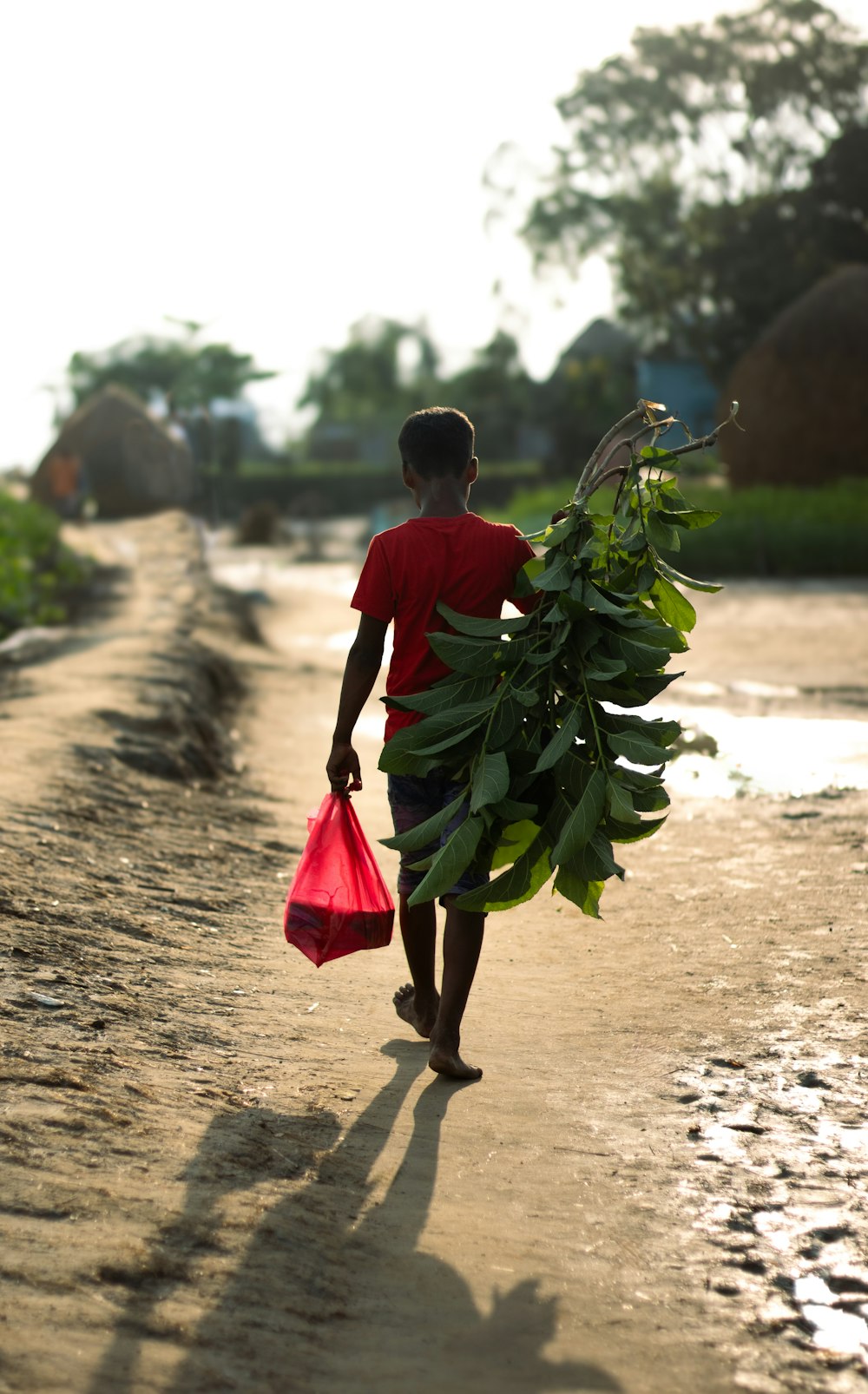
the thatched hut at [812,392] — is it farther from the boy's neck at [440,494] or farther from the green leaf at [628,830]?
the green leaf at [628,830]

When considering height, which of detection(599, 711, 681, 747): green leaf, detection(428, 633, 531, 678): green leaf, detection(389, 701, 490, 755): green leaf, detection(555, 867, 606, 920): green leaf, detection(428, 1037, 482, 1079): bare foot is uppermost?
detection(428, 633, 531, 678): green leaf

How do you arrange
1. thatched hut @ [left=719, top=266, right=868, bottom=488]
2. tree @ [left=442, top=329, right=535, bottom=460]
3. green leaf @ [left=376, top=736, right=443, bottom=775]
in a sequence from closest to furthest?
green leaf @ [left=376, top=736, right=443, bottom=775] < thatched hut @ [left=719, top=266, right=868, bottom=488] < tree @ [left=442, top=329, right=535, bottom=460]

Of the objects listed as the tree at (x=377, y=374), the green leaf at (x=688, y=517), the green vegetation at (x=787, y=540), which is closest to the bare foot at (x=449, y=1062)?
the green leaf at (x=688, y=517)

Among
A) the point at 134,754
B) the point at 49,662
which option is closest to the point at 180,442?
the point at 49,662

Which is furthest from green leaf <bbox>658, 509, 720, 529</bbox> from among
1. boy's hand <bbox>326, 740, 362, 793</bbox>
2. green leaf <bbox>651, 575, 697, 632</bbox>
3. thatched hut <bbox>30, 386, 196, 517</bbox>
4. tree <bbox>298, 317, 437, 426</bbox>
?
tree <bbox>298, 317, 437, 426</bbox>

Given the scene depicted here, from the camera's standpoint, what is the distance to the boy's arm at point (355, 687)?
12.8 feet

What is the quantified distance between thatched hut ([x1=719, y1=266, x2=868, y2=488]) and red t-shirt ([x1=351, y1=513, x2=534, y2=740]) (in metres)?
23.4

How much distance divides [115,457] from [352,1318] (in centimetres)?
3105

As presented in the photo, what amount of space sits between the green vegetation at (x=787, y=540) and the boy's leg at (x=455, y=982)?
61.5 ft

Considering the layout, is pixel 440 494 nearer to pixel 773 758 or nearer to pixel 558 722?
pixel 558 722

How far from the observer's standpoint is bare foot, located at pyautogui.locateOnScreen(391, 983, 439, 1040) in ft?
13.6

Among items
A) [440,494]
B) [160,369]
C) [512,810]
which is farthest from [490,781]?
[160,369]

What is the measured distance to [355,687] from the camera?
3.97 m

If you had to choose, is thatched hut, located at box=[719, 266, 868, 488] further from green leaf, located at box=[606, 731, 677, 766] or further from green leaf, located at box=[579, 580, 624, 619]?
green leaf, located at box=[606, 731, 677, 766]
